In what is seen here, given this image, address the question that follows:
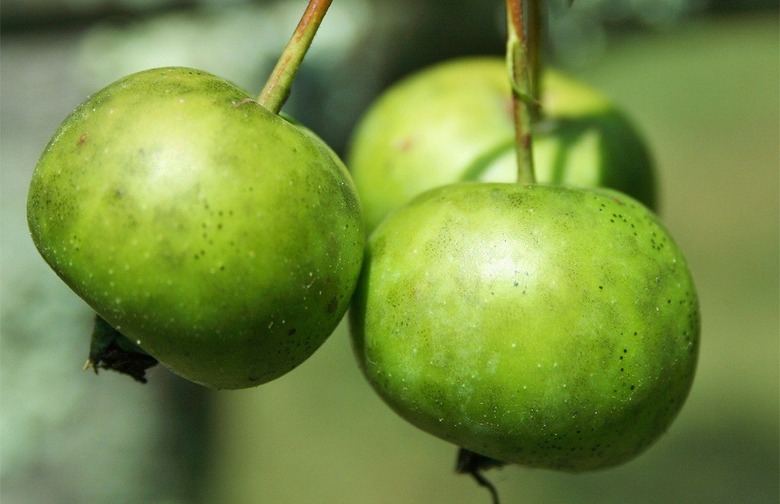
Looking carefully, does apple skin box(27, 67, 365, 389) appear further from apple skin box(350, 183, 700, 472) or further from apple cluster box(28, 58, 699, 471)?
apple skin box(350, 183, 700, 472)

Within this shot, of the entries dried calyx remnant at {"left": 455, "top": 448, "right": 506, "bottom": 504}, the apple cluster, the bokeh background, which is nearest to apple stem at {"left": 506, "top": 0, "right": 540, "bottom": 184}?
the apple cluster

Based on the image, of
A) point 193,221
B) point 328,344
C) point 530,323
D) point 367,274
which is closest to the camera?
point 193,221

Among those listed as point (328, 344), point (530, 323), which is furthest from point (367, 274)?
point (328, 344)

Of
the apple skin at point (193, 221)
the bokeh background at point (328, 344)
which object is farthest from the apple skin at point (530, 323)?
the bokeh background at point (328, 344)

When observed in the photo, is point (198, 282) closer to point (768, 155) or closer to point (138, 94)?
point (138, 94)

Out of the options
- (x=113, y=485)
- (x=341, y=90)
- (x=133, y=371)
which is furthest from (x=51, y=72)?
(x=133, y=371)

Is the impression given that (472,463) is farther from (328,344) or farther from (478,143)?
(328,344)

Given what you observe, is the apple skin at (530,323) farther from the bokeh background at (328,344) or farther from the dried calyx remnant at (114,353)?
the bokeh background at (328,344)
